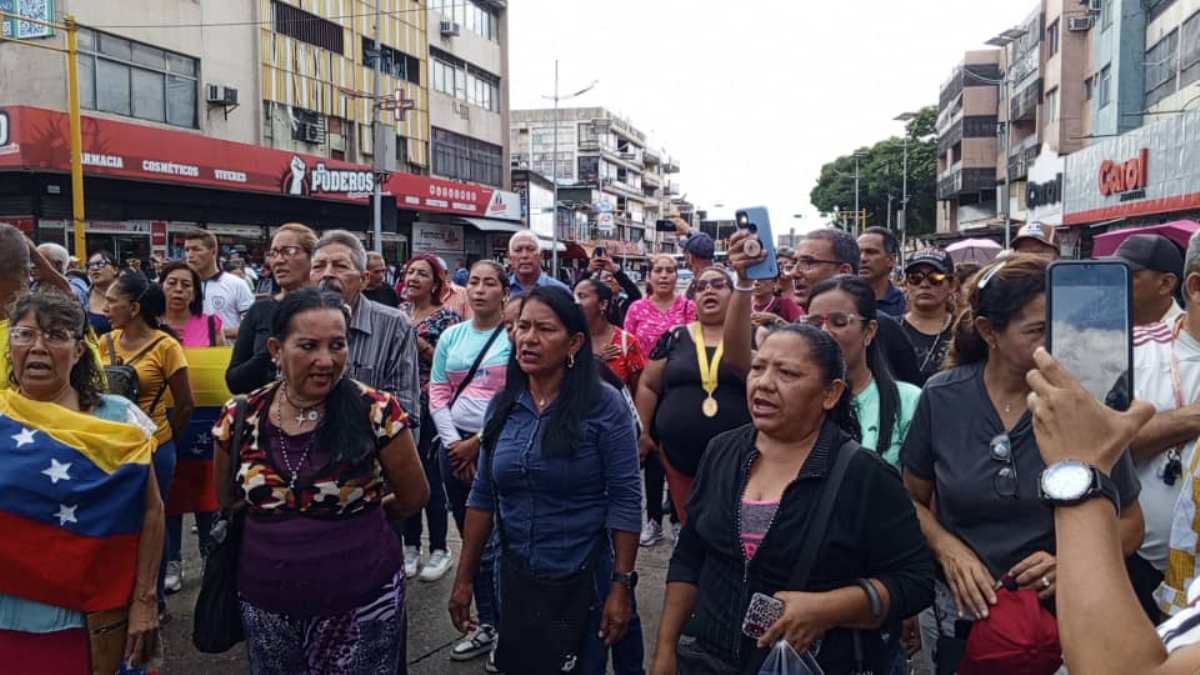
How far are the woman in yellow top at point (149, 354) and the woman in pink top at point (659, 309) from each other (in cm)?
308

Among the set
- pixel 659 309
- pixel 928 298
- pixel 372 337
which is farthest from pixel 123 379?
pixel 928 298

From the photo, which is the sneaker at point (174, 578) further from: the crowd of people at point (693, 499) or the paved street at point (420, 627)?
the crowd of people at point (693, 499)

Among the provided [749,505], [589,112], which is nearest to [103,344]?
[749,505]

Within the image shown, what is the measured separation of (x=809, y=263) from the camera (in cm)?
442

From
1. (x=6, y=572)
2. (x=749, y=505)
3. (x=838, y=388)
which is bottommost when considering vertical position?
(x=6, y=572)

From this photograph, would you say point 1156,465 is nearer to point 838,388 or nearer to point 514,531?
point 838,388

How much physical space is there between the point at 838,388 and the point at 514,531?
4.09 feet

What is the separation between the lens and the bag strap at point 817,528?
215 centimetres

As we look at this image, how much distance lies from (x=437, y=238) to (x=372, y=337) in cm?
2897

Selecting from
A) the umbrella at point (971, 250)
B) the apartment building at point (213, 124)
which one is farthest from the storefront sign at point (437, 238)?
the umbrella at point (971, 250)

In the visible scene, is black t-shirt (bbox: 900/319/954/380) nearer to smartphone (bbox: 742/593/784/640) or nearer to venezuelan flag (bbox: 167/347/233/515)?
smartphone (bbox: 742/593/784/640)

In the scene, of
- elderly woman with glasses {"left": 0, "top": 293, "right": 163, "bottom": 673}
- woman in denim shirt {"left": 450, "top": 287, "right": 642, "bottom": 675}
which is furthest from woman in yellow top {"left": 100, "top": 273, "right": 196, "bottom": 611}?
woman in denim shirt {"left": 450, "top": 287, "right": 642, "bottom": 675}

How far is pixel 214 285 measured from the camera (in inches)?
255

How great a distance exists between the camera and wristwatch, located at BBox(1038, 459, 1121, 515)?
1.35m
